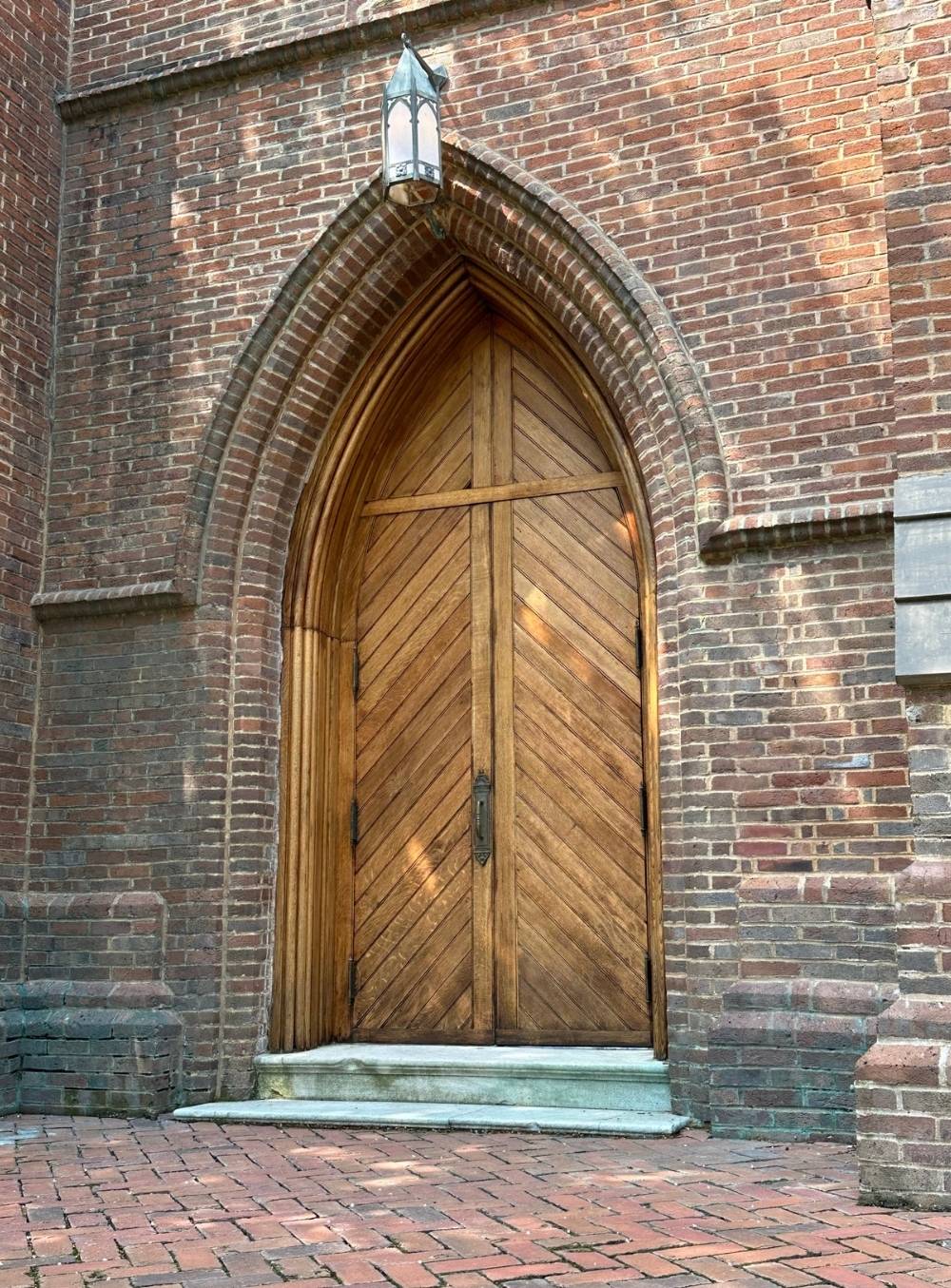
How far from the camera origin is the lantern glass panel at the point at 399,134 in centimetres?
597

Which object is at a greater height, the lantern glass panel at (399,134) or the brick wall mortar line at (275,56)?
the brick wall mortar line at (275,56)

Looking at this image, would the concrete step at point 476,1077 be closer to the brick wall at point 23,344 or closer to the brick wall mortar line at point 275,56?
the brick wall at point 23,344

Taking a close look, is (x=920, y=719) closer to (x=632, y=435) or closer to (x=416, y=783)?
(x=632, y=435)

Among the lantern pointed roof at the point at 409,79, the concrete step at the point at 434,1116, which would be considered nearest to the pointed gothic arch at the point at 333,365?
the concrete step at the point at 434,1116

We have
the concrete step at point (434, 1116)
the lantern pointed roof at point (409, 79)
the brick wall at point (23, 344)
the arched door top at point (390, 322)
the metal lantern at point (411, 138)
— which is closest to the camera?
the concrete step at point (434, 1116)

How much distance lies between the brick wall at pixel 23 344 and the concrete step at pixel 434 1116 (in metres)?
1.81

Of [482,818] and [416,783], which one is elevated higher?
[416,783]

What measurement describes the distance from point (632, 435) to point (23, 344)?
3465 millimetres

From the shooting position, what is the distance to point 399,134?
6.01 meters

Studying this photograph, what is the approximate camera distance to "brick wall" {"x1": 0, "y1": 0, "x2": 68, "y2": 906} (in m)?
7.25

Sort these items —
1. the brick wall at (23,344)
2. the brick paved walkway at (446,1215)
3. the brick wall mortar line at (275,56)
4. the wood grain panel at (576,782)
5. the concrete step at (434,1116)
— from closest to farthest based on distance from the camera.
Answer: the brick paved walkway at (446,1215) < the concrete step at (434,1116) < the wood grain panel at (576,782) < the brick wall mortar line at (275,56) < the brick wall at (23,344)

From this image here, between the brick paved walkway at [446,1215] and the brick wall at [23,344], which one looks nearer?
the brick paved walkway at [446,1215]

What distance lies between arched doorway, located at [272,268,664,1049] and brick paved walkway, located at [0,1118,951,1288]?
1.25m

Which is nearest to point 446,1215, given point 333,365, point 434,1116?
point 434,1116
